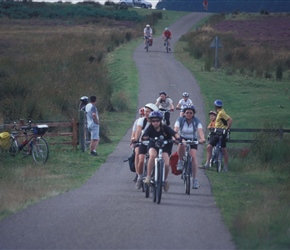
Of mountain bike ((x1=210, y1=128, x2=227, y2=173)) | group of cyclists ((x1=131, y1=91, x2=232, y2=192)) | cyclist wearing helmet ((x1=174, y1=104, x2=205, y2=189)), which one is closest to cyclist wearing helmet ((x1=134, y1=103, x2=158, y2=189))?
group of cyclists ((x1=131, y1=91, x2=232, y2=192))

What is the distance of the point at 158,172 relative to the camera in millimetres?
13039

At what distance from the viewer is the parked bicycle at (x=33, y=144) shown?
63.4ft

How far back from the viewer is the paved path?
32.1ft

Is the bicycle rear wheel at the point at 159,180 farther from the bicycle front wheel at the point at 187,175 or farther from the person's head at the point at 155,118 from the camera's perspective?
the bicycle front wheel at the point at 187,175

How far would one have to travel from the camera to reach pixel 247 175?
1794 centimetres

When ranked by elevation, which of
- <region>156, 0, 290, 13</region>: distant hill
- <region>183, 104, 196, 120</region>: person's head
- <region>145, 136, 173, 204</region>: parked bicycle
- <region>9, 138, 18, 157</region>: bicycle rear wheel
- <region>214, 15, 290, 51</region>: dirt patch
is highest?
<region>183, 104, 196, 120</region>: person's head

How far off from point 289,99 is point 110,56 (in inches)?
698

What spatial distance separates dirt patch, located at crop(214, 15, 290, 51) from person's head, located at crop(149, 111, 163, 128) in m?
39.6

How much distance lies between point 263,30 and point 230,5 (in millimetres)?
67119

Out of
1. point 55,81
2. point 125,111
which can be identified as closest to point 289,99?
point 125,111

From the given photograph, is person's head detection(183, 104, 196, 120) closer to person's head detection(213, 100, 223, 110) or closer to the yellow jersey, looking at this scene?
person's head detection(213, 100, 223, 110)

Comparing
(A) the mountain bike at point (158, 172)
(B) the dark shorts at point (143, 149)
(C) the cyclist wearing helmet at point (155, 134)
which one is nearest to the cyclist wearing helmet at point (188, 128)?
(B) the dark shorts at point (143, 149)

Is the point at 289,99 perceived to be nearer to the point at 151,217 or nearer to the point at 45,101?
the point at 45,101

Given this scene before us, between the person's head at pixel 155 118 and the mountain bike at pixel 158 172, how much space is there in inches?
11.7
